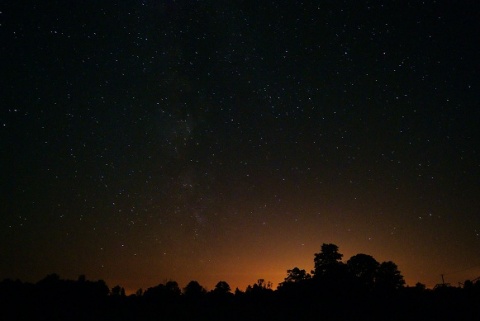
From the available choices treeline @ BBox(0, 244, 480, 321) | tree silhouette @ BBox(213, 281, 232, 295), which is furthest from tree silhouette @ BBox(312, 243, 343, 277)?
tree silhouette @ BBox(213, 281, 232, 295)

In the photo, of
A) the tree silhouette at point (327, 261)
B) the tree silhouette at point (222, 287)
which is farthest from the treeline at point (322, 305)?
the tree silhouette at point (222, 287)

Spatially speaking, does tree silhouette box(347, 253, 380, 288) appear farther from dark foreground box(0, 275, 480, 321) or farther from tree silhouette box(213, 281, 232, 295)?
tree silhouette box(213, 281, 232, 295)

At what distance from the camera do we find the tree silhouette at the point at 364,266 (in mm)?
39900

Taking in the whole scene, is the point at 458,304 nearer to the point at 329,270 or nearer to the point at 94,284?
the point at 329,270

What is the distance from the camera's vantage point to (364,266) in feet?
133

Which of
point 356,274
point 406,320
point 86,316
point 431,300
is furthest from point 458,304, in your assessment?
point 86,316

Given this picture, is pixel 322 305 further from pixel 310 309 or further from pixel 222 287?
pixel 222 287

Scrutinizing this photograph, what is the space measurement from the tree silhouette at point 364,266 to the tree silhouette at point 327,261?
4925 mm

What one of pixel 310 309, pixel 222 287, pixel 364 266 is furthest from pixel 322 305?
pixel 222 287

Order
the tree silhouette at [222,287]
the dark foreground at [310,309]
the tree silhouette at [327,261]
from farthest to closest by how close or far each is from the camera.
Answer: the tree silhouette at [222,287]
the tree silhouette at [327,261]
the dark foreground at [310,309]

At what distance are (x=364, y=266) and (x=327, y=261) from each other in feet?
24.8

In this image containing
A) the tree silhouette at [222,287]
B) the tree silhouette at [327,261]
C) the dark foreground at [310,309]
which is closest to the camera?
the dark foreground at [310,309]

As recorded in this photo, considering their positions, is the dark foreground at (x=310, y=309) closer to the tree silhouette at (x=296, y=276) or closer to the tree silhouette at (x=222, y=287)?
the tree silhouette at (x=296, y=276)

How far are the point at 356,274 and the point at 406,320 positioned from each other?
17.0m
